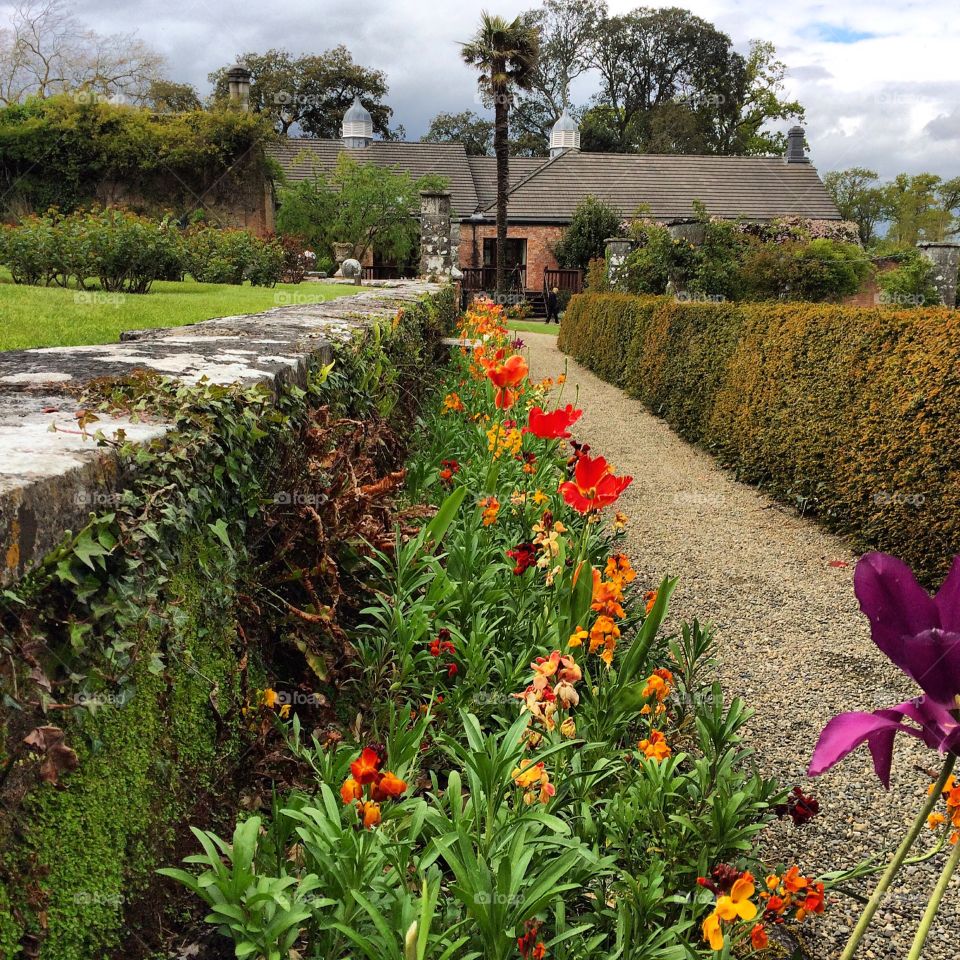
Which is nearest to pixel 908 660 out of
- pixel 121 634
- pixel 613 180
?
pixel 121 634

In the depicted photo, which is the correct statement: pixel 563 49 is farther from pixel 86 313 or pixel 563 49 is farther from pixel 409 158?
pixel 86 313

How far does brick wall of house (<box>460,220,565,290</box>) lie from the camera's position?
1195 inches

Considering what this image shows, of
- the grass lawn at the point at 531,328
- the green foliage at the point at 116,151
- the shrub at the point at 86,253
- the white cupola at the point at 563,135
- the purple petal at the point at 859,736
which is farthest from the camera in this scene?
the white cupola at the point at 563,135

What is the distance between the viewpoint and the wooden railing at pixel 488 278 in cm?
2844

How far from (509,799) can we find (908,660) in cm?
151

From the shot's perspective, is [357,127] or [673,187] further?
[357,127]

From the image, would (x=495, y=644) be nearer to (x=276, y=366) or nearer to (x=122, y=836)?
(x=276, y=366)

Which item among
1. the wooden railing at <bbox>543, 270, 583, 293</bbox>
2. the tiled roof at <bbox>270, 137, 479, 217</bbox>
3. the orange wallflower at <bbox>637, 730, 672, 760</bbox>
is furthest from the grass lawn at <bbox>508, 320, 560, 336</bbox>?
the orange wallflower at <bbox>637, 730, 672, 760</bbox>

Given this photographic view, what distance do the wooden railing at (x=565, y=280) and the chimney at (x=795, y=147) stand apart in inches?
522

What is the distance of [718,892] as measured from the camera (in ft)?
5.28

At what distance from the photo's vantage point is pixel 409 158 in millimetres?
34156

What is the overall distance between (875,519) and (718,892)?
14.6 ft

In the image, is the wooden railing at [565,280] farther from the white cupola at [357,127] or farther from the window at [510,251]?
the white cupola at [357,127]

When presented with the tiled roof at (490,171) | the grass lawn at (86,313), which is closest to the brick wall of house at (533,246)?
the tiled roof at (490,171)
